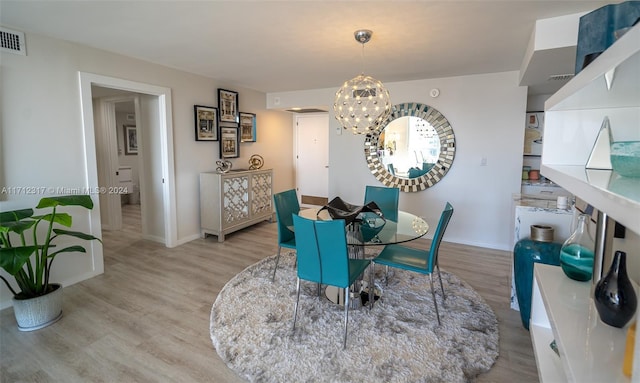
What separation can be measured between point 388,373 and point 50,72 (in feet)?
12.4

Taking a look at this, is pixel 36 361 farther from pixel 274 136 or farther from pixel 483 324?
pixel 274 136

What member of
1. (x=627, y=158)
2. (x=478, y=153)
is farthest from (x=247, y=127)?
(x=627, y=158)

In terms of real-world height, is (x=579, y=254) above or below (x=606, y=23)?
below

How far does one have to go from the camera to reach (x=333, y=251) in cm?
209

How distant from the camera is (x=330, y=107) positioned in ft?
16.8

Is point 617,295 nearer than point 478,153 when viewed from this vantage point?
Yes

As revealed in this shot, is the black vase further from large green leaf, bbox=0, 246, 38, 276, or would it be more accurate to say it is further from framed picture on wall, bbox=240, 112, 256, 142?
framed picture on wall, bbox=240, 112, 256, 142

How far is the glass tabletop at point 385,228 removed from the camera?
2338 millimetres

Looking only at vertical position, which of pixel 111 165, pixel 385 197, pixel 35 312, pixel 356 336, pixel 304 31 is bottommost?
pixel 356 336

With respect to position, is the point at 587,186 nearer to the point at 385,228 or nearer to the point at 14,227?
the point at 385,228

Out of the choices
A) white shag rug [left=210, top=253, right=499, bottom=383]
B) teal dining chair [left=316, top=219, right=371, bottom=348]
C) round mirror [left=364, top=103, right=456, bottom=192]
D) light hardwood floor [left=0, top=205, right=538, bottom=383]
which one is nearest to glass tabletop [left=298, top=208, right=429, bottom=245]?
teal dining chair [left=316, top=219, right=371, bottom=348]

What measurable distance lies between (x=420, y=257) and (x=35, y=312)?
118 inches

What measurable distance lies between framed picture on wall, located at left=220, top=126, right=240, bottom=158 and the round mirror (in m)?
2.09

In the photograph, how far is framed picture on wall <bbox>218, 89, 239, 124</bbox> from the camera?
185 inches
